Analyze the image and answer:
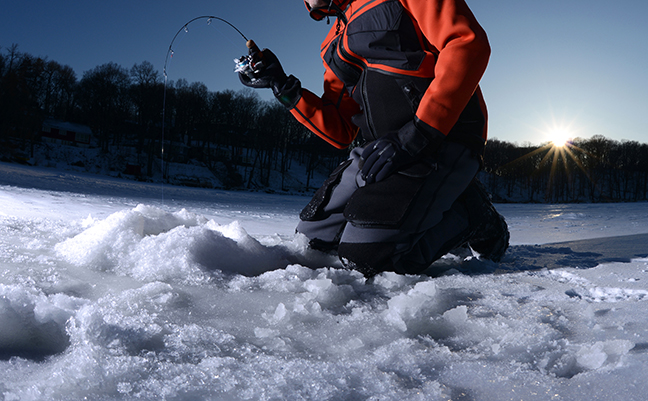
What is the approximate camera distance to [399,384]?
1.89ft

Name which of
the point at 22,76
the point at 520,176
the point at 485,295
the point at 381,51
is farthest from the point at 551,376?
the point at 520,176

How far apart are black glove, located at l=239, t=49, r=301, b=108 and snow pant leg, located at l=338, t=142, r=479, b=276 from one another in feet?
2.60

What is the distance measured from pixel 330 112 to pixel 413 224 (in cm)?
92

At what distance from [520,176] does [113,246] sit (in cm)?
4803

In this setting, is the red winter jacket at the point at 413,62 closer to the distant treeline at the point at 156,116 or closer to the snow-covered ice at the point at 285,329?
the snow-covered ice at the point at 285,329

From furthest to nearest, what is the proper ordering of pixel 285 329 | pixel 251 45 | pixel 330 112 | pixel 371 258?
1. pixel 330 112
2. pixel 251 45
3. pixel 371 258
4. pixel 285 329

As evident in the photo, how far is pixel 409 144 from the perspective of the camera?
136cm

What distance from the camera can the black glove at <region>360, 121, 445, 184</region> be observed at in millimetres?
1352

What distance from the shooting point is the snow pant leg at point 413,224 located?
52.0 inches

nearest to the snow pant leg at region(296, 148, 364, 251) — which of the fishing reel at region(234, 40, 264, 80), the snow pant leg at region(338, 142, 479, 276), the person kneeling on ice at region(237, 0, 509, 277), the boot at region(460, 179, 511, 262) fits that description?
the person kneeling on ice at region(237, 0, 509, 277)

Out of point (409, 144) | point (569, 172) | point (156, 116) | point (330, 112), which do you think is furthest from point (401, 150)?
point (569, 172)

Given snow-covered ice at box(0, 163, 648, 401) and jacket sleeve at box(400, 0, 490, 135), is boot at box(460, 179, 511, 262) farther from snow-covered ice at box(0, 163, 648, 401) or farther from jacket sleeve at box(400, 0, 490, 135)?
jacket sleeve at box(400, 0, 490, 135)

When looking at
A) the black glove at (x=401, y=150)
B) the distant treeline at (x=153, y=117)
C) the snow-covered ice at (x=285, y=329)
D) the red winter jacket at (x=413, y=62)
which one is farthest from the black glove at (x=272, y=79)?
the distant treeline at (x=153, y=117)

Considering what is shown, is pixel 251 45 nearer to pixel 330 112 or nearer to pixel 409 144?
pixel 330 112
